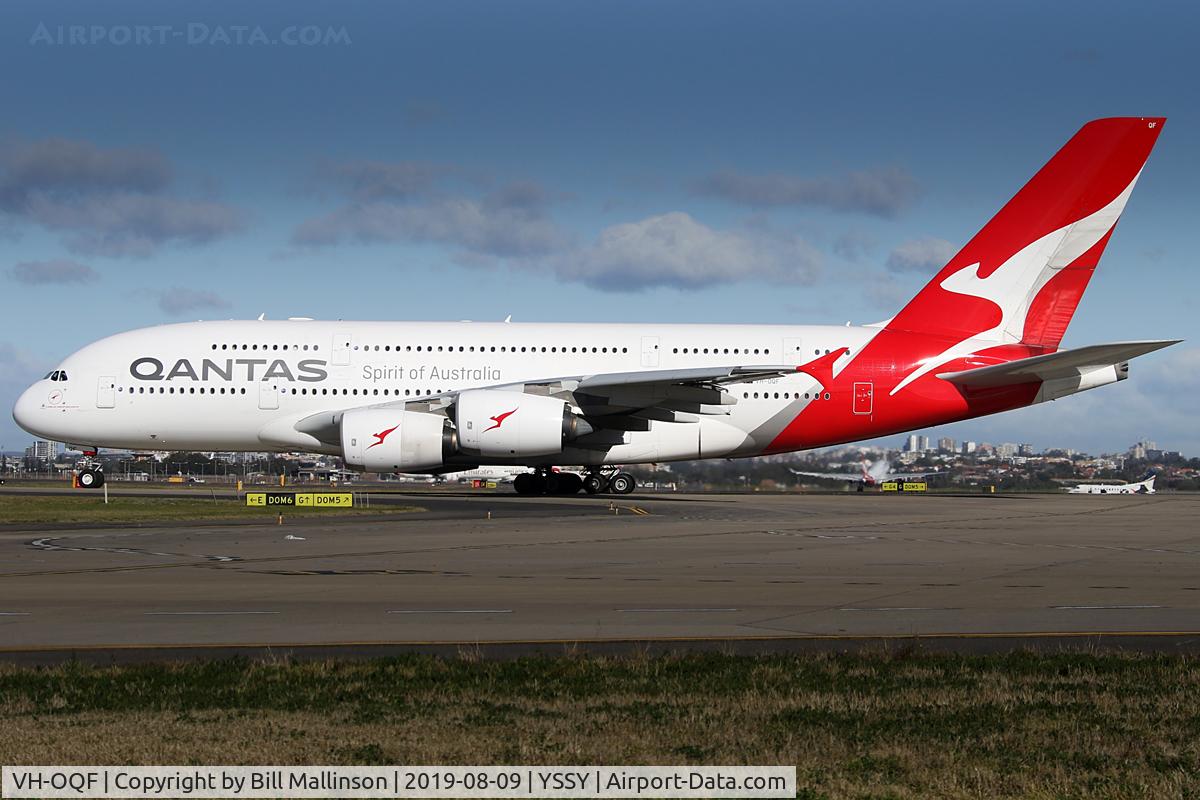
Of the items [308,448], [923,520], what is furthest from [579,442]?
[923,520]

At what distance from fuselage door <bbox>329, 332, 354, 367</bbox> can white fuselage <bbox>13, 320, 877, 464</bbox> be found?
31 millimetres

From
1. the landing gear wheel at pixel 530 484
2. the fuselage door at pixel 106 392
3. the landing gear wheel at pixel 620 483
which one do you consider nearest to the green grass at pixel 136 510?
the fuselage door at pixel 106 392

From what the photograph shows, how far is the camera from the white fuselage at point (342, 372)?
131 ft

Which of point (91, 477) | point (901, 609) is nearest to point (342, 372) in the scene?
point (91, 477)

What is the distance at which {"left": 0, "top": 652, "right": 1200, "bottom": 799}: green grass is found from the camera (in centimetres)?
683

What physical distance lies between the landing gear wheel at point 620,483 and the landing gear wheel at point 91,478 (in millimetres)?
17089

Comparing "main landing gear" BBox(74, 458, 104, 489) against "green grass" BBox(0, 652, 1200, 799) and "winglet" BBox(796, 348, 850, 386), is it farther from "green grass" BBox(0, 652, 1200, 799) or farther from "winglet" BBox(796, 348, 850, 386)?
"green grass" BBox(0, 652, 1200, 799)

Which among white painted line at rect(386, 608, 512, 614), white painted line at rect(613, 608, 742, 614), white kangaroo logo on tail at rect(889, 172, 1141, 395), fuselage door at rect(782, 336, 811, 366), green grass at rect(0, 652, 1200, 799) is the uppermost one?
white kangaroo logo on tail at rect(889, 172, 1141, 395)

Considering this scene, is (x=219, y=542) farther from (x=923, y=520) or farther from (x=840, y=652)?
(x=923, y=520)

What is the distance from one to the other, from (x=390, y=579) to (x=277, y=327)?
86.1 feet

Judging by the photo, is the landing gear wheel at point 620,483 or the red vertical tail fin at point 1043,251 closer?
the red vertical tail fin at point 1043,251

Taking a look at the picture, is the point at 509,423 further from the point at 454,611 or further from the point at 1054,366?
the point at 454,611

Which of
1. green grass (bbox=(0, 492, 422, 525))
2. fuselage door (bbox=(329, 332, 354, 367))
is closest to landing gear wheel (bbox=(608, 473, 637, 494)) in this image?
fuselage door (bbox=(329, 332, 354, 367))

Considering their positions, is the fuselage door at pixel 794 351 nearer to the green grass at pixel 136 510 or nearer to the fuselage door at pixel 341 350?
the green grass at pixel 136 510
